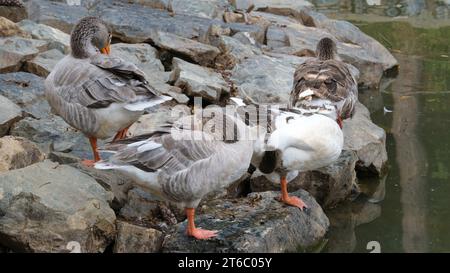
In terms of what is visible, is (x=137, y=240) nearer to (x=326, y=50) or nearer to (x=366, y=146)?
(x=366, y=146)

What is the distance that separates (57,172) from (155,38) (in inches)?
142

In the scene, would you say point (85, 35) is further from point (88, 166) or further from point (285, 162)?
point (285, 162)

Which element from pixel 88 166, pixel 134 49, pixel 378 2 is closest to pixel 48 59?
pixel 134 49

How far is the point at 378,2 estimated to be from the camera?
46.7 ft

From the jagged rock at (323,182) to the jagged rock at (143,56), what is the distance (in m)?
2.03

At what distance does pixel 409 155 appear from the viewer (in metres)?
6.71

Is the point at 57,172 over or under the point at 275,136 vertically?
under

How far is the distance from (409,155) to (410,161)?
15 centimetres

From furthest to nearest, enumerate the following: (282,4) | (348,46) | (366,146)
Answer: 1. (282,4)
2. (348,46)
3. (366,146)

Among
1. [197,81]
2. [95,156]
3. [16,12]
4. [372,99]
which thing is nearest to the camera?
[95,156]

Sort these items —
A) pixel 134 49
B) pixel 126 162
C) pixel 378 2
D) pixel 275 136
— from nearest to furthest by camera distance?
pixel 126 162 → pixel 275 136 → pixel 134 49 → pixel 378 2

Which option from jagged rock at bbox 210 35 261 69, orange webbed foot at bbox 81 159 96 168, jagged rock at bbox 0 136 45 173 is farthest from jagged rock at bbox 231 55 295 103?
jagged rock at bbox 0 136 45 173

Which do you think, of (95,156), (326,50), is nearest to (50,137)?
(95,156)

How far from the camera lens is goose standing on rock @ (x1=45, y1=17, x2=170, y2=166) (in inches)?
207
